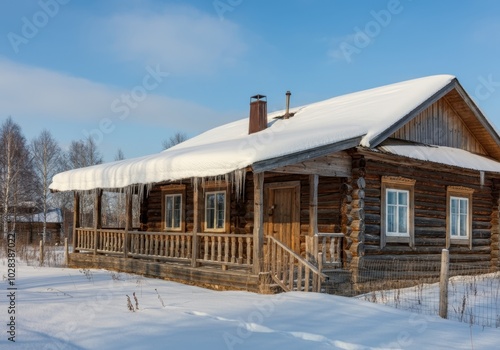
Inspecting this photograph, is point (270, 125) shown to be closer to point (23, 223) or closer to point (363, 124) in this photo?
point (363, 124)

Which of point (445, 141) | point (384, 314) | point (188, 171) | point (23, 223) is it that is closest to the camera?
point (384, 314)

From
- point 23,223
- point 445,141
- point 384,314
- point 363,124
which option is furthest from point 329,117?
point 23,223

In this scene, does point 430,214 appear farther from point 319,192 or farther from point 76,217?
point 76,217

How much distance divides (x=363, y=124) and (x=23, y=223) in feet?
118

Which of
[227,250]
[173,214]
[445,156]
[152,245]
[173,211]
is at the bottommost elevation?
[152,245]

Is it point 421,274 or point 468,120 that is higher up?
point 468,120

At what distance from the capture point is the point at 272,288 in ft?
38.2

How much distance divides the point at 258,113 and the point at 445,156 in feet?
19.9

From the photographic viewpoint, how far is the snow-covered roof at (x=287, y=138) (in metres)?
12.0

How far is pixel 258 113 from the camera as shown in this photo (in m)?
18.2

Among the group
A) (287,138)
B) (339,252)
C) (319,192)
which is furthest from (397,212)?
(287,138)

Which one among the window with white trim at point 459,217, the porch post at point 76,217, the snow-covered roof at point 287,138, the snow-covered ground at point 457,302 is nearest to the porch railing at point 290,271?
the snow-covered ground at point 457,302

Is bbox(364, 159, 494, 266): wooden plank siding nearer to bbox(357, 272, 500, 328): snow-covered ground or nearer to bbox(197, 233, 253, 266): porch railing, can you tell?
bbox(357, 272, 500, 328): snow-covered ground

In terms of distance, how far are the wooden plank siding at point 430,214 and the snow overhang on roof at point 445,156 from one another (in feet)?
1.98
